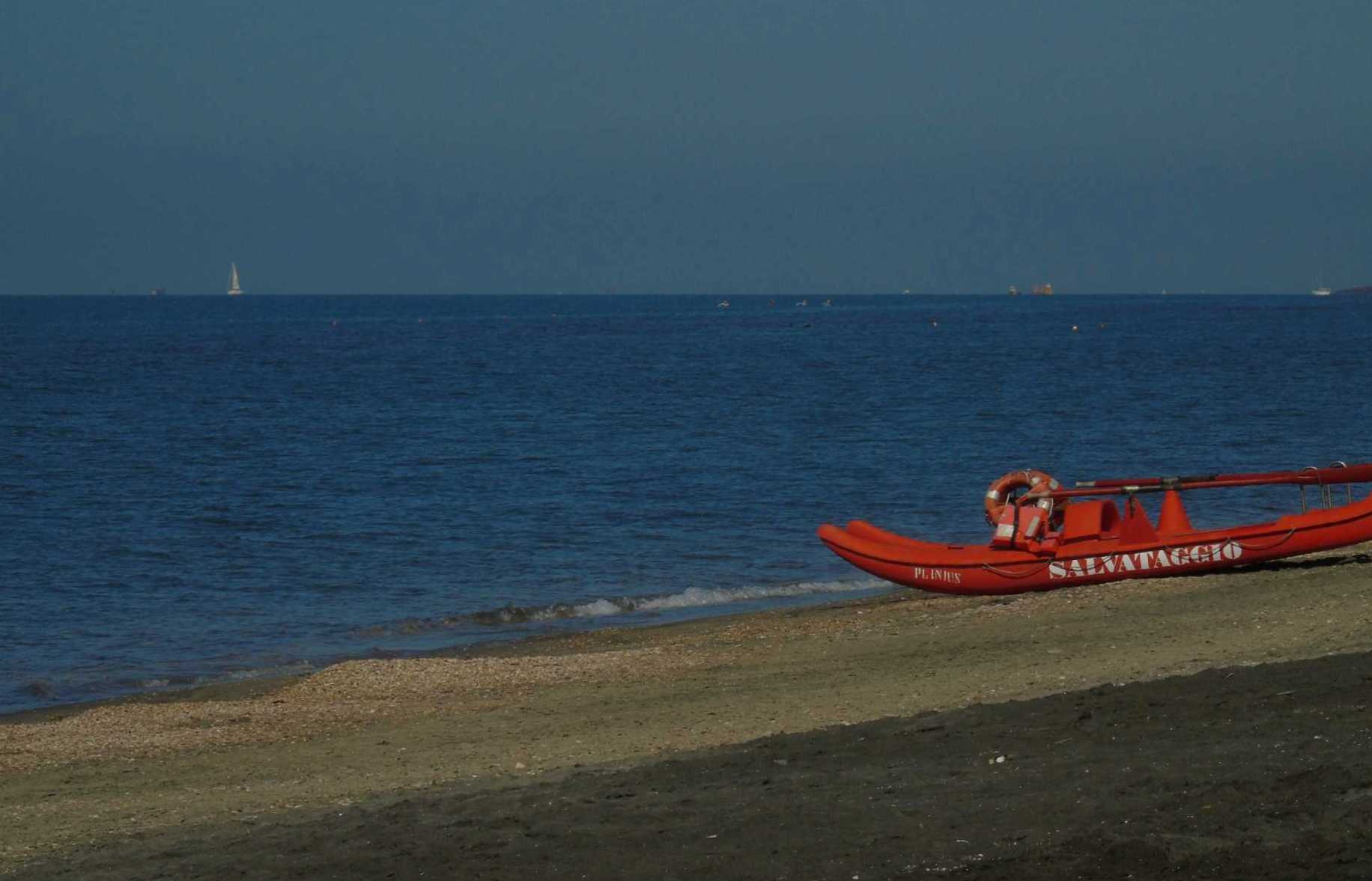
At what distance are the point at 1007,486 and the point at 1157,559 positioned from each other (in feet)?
8.12

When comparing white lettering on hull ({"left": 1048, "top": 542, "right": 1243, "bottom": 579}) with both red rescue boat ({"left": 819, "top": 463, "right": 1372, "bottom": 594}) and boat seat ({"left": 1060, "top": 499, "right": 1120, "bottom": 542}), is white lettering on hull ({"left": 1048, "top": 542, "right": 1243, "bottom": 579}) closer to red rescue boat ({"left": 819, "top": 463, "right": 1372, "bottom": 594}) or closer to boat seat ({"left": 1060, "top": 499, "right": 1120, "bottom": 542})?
red rescue boat ({"left": 819, "top": 463, "right": 1372, "bottom": 594})

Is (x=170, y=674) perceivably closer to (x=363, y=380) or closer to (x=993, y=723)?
(x=993, y=723)

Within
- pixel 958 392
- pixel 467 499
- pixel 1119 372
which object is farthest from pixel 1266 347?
pixel 467 499

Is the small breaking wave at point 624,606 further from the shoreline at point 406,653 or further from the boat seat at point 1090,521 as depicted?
the boat seat at point 1090,521

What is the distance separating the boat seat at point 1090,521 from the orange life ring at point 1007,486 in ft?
2.70

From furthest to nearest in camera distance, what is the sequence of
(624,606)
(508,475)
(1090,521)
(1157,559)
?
(508,475) < (624,606) < (1090,521) < (1157,559)

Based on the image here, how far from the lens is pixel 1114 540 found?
16375 mm

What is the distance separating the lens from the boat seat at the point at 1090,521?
16.5 m

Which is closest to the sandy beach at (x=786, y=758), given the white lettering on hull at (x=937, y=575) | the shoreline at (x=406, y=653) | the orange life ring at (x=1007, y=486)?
the shoreline at (x=406, y=653)

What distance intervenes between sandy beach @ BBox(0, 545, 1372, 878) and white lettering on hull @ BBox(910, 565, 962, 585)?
5.12ft

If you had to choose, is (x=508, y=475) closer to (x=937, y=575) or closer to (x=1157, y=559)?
(x=937, y=575)

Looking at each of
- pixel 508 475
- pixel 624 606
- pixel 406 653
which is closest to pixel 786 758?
pixel 406 653

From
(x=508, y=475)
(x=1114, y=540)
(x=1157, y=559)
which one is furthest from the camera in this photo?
(x=508, y=475)

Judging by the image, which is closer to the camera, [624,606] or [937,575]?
[937,575]
